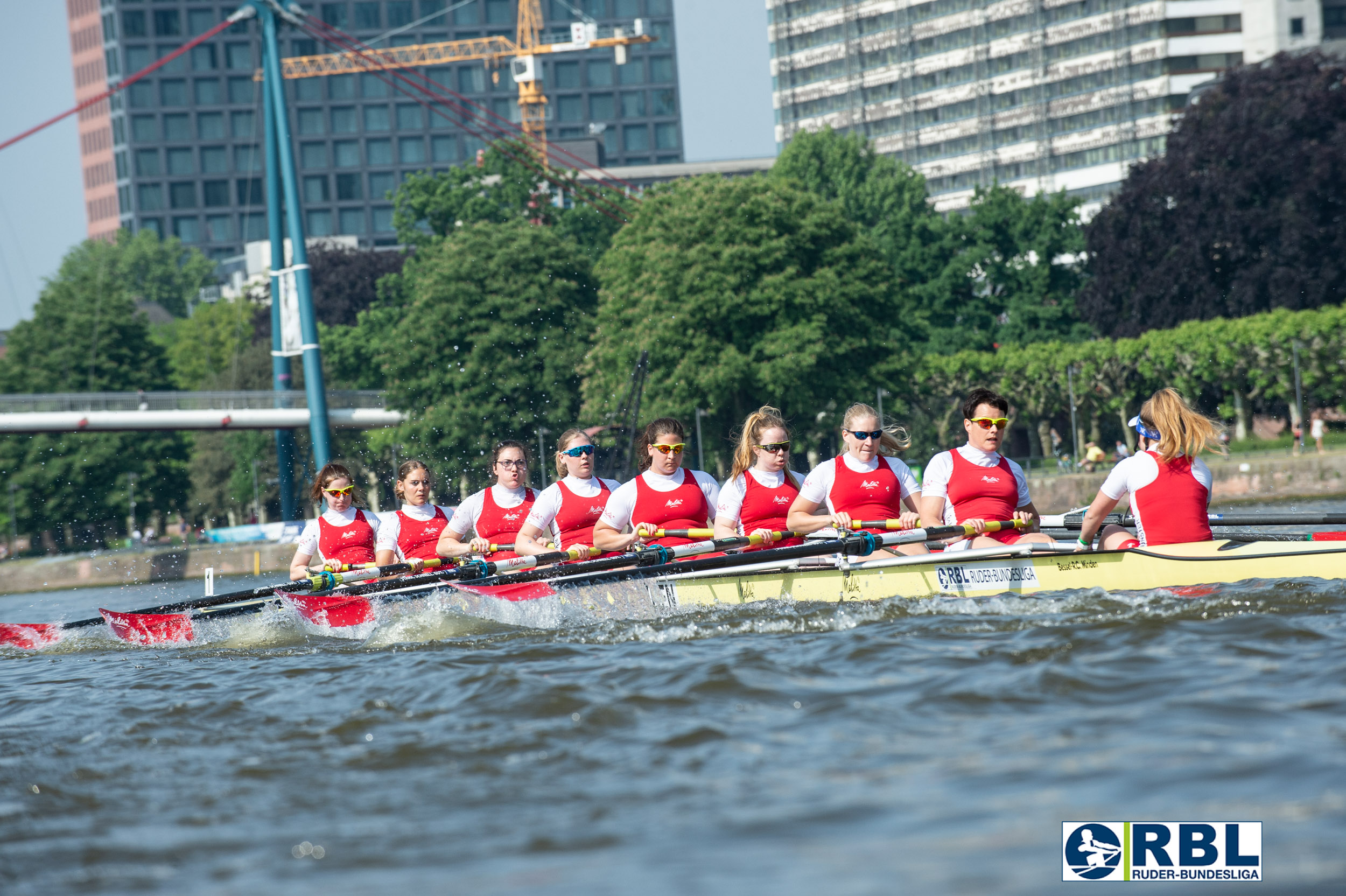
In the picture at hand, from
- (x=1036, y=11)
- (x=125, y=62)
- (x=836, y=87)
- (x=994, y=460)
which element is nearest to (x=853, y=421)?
(x=994, y=460)

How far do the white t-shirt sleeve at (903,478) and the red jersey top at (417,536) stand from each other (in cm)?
485

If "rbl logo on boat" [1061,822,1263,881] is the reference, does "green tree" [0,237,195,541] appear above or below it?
above

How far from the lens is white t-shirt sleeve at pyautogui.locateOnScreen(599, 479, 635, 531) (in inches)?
477

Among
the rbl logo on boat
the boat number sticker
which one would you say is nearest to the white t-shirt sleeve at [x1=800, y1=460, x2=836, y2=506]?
the boat number sticker

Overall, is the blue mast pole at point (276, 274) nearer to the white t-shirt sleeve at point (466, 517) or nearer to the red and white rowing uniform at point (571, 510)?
the white t-shirt sleeve at point (466, 517)

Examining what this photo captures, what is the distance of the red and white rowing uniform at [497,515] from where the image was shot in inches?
533

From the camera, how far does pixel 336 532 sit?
14.4m

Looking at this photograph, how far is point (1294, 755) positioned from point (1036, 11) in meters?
107

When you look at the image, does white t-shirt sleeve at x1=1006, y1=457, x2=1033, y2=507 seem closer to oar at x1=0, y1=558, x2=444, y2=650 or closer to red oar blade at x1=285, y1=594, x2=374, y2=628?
oar at x1=0, y1=558, x2=444, y2=650

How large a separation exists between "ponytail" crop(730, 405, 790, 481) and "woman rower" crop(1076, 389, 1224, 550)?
266 centimetres

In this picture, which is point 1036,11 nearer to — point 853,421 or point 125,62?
point 125,62

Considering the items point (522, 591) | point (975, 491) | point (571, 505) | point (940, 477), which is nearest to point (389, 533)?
point (571, 505)

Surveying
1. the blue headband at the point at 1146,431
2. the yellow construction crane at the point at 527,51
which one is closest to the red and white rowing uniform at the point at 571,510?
the blue headband at the point at 1146,431

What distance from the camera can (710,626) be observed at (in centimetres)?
1051
